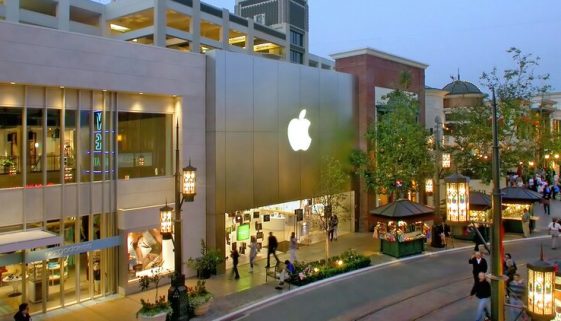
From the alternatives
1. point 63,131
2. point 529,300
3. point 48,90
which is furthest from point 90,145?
point 529,300

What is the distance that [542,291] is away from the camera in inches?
364

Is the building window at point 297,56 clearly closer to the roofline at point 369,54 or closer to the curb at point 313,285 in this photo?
the roofline at point 369,54

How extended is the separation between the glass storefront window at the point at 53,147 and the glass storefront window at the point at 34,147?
0.85 feet

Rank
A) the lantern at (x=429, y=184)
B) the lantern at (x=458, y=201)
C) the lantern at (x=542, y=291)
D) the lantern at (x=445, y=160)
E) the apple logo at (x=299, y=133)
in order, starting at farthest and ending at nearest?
the lantern at (x=445, y=160)
the lantern at (x=429, y=184)
the apple logo at (x=299, y=133)
the lantern at (x=458, y=201)
the lantern at (x=542, y=291)

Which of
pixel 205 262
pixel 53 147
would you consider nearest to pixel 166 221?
pixel 205 262

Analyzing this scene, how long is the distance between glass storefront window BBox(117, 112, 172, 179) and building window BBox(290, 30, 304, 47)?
6702 centimetres

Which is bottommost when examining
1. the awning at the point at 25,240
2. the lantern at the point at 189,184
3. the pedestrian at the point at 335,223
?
the pedestrian at the point at 335,223

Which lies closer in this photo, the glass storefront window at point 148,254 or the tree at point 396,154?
the glass storefront window at point 148,254

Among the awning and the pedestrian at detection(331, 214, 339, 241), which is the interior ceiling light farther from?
the awning

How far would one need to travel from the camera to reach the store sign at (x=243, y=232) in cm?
2138

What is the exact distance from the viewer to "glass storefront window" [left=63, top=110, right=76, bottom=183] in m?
15.7

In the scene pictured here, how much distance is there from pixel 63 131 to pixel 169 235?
205 inches

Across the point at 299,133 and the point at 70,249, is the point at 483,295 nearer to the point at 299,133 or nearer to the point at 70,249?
the point at 70,249

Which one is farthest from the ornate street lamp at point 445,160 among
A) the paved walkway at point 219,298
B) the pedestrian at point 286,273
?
the pedestrian at point 286,273
